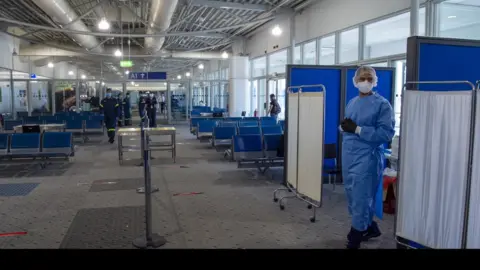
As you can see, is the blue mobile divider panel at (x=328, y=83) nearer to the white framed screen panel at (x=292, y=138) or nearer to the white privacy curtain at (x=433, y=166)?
the white framed screen panel at (x=292, y=138)

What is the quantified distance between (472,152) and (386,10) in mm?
7014

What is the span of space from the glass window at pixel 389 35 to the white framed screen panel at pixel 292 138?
13.0 ft

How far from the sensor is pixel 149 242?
4.14 metres

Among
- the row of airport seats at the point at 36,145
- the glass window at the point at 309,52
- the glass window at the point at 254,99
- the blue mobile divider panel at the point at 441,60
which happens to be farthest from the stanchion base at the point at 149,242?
the glass window at the point at 254,99

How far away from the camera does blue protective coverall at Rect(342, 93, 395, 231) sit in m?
3.82

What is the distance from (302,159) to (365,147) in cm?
136

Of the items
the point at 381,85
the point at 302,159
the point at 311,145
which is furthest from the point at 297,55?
the point at 311,145

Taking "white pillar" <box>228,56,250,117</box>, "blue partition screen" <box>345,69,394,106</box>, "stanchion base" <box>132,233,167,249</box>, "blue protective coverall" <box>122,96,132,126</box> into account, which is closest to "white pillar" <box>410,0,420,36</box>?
"blue partition screen" <box>345,69,394,106</box>

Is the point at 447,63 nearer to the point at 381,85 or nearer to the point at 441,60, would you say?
the point at 441,60

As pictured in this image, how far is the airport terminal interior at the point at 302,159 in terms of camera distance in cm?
322

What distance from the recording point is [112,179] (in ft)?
24.7

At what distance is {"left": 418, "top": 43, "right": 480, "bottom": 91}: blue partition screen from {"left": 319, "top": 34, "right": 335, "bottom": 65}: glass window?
8358 millimetres

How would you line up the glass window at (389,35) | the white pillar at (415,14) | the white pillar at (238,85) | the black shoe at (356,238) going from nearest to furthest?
the black shoe at (356,238), the white pillar at (415,14), the glass window at (389,35), the white pillar at (238,85)
